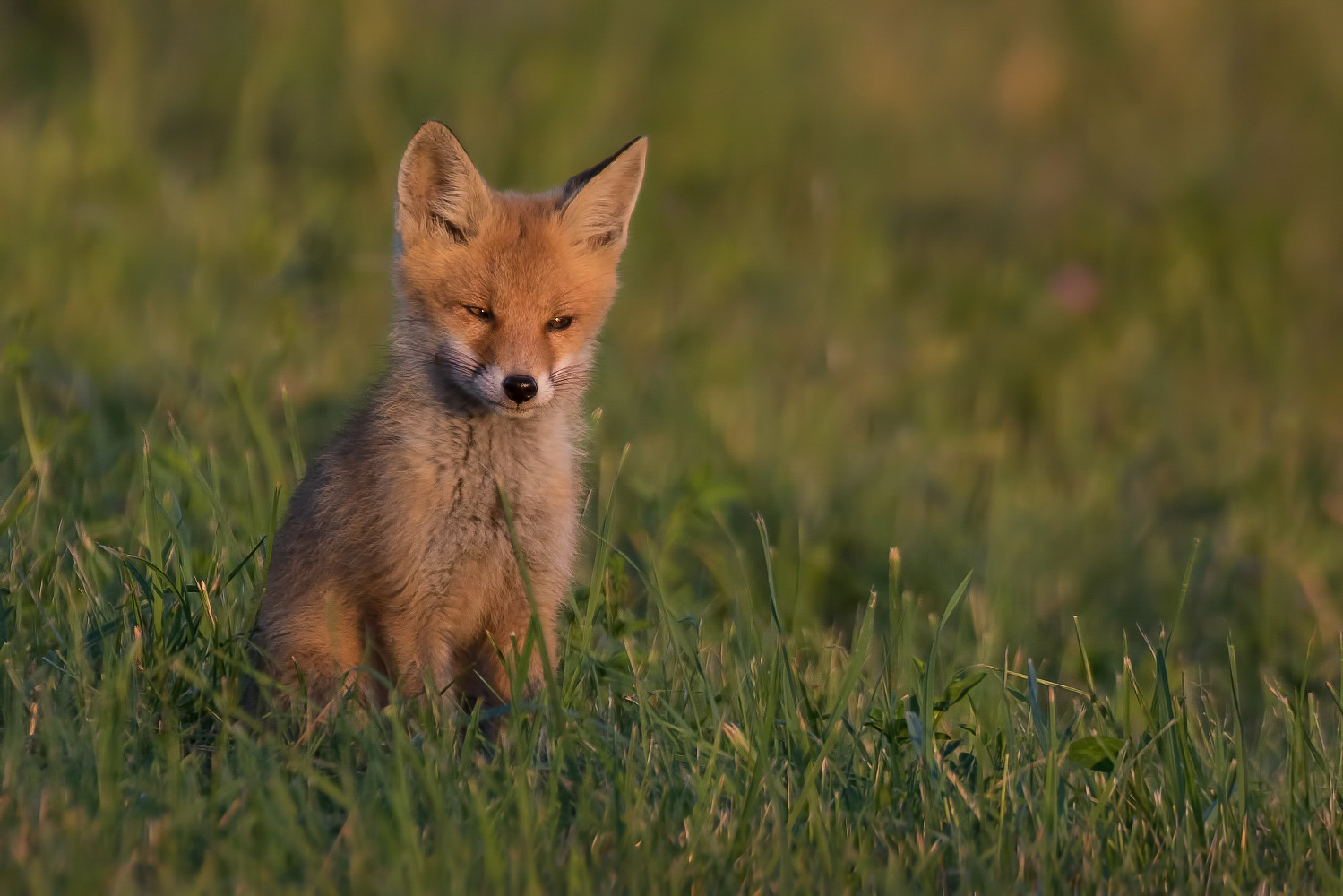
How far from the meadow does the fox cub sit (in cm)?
21

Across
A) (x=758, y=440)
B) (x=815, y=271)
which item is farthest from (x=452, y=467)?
(x=815, y=271)

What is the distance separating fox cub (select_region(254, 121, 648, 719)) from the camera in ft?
12.0

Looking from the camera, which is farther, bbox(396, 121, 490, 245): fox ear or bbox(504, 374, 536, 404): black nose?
bbox(396, 121, 490, 245): fox ear

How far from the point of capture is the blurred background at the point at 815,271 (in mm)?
5777

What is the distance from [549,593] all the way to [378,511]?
48 centimetres

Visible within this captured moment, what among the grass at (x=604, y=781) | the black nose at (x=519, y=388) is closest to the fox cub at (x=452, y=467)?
the black nose at (x=519, y=388)

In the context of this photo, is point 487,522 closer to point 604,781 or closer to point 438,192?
point 604,781

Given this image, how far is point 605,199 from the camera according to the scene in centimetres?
432

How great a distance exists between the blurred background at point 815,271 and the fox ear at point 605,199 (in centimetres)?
95

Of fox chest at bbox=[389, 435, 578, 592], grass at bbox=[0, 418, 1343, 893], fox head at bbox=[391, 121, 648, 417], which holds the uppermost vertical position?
fox head at bbox=[391, 121, 648, 417]

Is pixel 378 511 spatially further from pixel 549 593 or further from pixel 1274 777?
pixel 1274 777

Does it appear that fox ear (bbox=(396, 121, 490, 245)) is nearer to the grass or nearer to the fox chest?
the fox chest

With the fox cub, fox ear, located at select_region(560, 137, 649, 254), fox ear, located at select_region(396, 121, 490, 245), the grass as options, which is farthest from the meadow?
fox ear, located at select_region(560, 137, 649, 254)

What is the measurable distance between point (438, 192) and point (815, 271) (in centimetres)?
487
